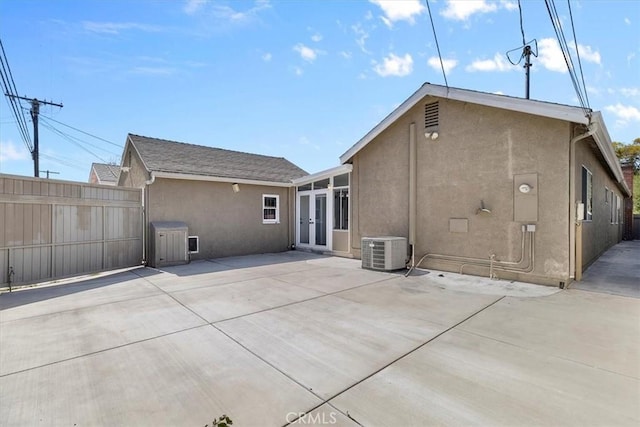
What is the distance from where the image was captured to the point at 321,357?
10.6 feet

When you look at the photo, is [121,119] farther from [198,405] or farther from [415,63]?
[198,405]

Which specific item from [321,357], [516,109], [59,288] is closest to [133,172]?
[59,288]

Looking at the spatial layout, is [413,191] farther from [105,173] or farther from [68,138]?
[68,138]

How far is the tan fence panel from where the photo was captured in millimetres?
6633

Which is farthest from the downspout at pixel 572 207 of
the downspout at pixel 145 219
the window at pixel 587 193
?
the downspout at pixel 145 219

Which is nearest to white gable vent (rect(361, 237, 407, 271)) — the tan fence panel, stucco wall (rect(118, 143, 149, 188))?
the tan fence panel

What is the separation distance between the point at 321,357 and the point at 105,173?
84.0ft

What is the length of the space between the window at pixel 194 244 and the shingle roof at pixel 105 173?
1437 cm

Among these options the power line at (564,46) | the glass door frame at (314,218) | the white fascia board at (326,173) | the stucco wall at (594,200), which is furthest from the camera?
the glass door frame at (314,218)

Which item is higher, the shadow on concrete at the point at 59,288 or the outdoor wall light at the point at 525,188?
the outdoor wall light at the point at 525,188

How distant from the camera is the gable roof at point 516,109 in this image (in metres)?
5.85

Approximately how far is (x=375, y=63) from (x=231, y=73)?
6.32 m

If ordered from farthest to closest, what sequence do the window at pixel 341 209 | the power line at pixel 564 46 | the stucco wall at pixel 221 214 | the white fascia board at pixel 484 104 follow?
the window at pixel 341 209, the stucco wall at pixel 221 214, the white fascia board at pixel 484 104, the power line at pixel 564 46

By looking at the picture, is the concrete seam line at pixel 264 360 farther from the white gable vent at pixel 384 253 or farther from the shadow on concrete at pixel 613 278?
the shadow on concrete at pixel 613 278
